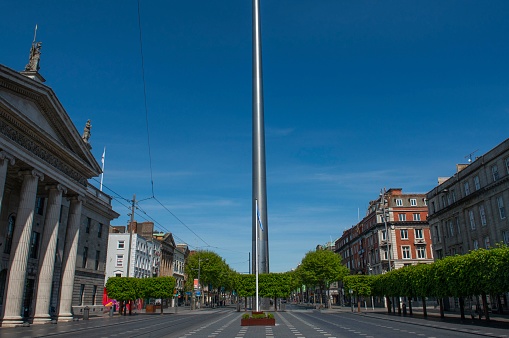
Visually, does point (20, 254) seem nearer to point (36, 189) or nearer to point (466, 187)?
point (36, 189)

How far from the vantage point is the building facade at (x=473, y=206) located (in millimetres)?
48156

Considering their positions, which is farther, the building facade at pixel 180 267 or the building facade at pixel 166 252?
the building facade at pixel 180 267

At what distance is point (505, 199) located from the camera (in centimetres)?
4725

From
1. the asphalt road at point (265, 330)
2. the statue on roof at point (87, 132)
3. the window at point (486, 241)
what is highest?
the statue on roof at point (87, 132)

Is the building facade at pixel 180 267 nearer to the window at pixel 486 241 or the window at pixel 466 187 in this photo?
the window at pixel 466 187

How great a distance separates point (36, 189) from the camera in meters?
33.9

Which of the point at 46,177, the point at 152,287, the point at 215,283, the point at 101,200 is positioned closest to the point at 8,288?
the point at 46,177

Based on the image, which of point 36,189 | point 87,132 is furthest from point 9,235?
point 87,132


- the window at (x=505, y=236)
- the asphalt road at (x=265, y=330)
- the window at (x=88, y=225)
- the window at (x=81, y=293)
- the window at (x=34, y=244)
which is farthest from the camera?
the window at (x=88, y=225)

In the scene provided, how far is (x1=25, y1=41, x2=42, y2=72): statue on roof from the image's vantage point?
1446 inches

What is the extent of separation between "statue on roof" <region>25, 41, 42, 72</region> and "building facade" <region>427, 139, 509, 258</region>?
45.8 m

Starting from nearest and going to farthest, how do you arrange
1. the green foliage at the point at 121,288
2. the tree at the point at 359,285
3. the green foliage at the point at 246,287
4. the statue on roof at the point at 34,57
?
the statue on roof at the point at 34,57 < the green foliage at the point at 121,288 < the tree at the point at 359,285 < the green foliage at the point at 246,287

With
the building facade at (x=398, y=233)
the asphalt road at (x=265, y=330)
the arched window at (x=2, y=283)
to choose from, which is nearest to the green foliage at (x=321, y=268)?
the building facade at (x=398, y=233)

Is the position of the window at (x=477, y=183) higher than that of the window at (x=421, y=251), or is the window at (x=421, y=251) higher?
the window at (x=477, y=183)
